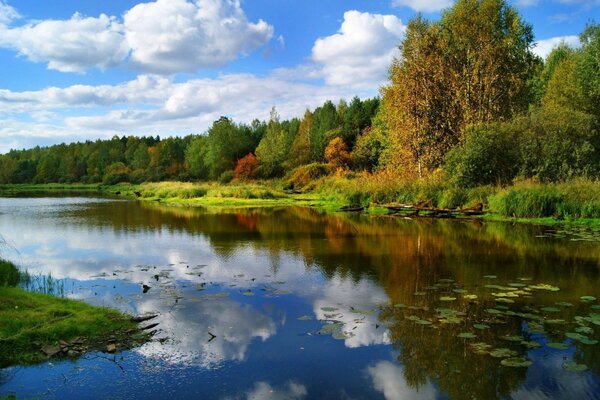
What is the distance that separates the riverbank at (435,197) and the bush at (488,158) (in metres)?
1.05

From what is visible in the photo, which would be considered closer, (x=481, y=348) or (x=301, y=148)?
(x=481, y=348)

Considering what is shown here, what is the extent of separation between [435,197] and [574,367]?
84.1ft

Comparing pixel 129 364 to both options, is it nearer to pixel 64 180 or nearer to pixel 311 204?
pixel 311 204

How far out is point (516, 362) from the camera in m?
7.60

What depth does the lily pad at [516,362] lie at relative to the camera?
752 centimetres

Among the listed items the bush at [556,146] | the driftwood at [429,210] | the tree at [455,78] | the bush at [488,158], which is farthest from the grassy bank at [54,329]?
the tree at [455,78]

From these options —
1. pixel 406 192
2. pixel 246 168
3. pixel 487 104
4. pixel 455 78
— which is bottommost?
pixel 406 192

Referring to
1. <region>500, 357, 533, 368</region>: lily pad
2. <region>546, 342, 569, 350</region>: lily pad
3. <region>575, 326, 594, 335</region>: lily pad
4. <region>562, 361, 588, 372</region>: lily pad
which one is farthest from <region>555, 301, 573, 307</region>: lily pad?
<region>500, 357, 533, 368</region>: lily pad

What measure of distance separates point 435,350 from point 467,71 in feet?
109

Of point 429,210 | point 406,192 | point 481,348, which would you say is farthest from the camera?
point 406,192

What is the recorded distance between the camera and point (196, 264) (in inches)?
626

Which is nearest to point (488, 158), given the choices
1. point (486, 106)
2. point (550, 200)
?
point (550, 200)

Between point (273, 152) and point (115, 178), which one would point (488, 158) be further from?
point (115, 178)

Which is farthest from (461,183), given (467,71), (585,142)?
(467,71)
